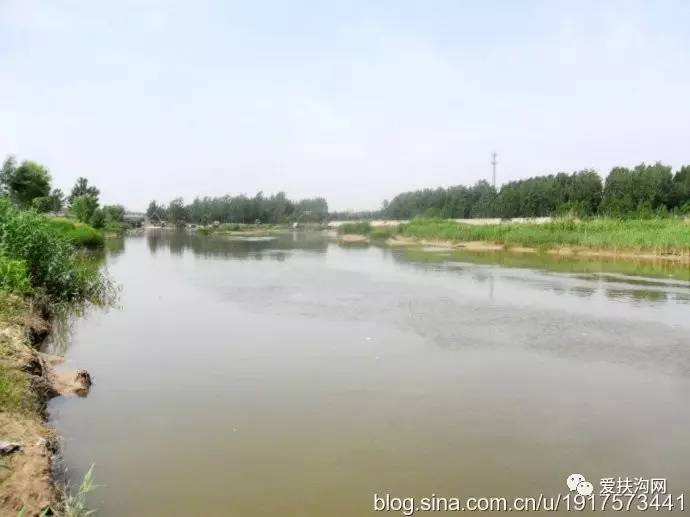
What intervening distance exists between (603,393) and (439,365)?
2290mm

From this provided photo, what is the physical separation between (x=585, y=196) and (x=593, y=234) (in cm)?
2084

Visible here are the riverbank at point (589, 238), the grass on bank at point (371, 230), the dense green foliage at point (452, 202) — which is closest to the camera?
the riverbank at point (589, 238)

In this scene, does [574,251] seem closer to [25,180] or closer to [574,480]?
[574,480]

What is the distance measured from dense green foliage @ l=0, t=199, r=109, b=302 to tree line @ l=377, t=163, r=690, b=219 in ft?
120

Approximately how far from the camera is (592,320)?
11836mm

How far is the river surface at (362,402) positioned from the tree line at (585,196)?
33650 mm

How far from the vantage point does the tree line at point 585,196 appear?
4619cm

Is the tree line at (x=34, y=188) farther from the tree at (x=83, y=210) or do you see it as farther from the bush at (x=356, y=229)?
the bush at (x=356, y=229)

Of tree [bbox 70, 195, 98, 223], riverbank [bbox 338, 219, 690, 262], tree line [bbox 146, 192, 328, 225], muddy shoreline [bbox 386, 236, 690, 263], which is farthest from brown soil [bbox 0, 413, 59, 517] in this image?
tree line [bbox 146, 192, 328, 225]

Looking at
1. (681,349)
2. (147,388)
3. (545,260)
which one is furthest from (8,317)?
(545,260)

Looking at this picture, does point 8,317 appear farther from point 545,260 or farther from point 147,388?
point 545,260

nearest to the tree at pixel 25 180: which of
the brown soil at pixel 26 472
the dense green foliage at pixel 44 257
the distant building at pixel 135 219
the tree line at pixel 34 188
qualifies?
the tree line at pixel 34 188

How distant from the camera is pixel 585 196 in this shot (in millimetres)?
51656

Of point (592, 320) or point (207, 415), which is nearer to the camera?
point (207, 415)
